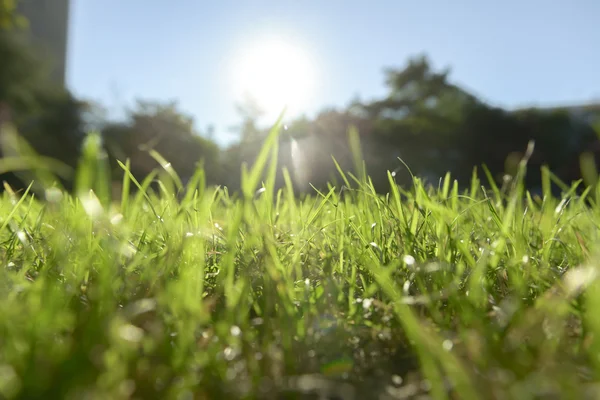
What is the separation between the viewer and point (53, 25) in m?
27.9

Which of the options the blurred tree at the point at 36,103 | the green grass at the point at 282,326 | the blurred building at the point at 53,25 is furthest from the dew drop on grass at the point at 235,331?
the blurred building at the point at 53,25

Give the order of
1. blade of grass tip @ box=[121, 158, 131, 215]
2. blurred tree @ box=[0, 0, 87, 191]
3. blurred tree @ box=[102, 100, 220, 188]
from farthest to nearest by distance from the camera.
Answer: blurred tree @ box=[102, 100, 220, 188] < blurred tree @ box=[0, 0, 87, 191] < blade of grass tip @ box=[121, 158, 131, 215]

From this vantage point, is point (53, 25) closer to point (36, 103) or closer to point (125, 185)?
point (36, 103)

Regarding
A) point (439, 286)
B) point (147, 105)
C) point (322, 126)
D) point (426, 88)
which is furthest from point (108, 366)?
point (426, 88)

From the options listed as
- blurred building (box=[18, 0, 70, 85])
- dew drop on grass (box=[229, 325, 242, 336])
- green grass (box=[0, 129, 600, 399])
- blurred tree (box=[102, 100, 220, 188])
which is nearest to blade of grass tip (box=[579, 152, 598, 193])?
green grass (box=[0, 129, 600, 399])

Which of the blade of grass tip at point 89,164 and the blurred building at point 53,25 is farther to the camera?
the blurred building at point 53,25

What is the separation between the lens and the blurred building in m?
26.4

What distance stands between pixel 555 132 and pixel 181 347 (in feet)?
54.4

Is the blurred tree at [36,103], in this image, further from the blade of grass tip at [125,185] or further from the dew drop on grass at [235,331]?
the dew drop on grass at [235,331]

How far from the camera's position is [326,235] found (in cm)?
103

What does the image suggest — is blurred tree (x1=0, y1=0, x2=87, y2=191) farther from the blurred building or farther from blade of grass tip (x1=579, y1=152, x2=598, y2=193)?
blade of grass tip (x1=579, y1=152, x2=598, y2=193)

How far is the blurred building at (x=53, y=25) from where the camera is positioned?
86.7 feet

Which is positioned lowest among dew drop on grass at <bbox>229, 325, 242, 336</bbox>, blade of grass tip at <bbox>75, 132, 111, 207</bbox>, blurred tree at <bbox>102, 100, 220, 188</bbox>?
blurred tree at <bbox>102, 100, 220, 188</bbox>

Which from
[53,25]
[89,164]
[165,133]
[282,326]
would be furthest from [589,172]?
[53,25]
